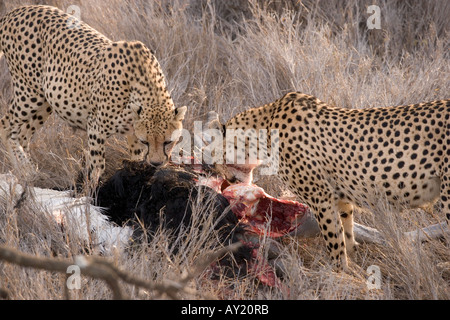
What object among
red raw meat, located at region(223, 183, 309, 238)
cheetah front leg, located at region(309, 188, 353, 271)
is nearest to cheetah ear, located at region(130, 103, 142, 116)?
red raw meat, located at region(223, 183, 309, 238)

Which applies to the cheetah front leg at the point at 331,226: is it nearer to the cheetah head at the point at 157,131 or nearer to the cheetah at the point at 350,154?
the cheetah at the point at 350,154

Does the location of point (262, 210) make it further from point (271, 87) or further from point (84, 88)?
point (271, 87)

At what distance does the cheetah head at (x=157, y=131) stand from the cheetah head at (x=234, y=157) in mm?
312

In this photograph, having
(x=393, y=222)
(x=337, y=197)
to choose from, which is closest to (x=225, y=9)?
(x=337, y=197)

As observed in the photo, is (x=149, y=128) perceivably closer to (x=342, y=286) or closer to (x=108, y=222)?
(x=108, y=222)

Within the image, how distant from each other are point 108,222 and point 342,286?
4.84ft

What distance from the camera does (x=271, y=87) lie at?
5.93 m

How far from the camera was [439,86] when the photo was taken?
5688 mm

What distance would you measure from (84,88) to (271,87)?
5.89 feet

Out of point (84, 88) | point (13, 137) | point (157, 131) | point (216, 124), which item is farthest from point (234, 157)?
point (13, 137)

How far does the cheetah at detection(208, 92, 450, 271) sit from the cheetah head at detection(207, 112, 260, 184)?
0.04 feet

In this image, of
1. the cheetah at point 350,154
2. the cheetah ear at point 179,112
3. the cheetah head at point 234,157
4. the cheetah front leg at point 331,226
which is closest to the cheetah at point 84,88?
the cheetah ear at point 179,112

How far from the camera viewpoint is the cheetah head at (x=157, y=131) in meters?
4.45

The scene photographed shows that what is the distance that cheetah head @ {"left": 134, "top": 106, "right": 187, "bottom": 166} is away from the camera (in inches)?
175
